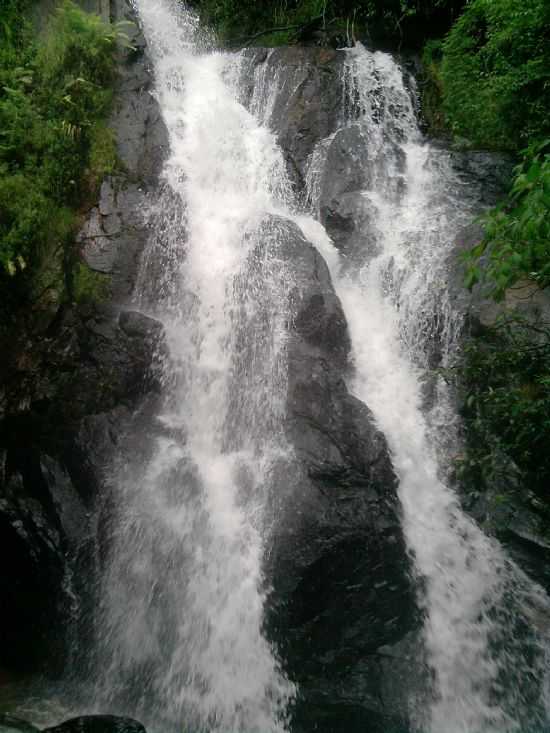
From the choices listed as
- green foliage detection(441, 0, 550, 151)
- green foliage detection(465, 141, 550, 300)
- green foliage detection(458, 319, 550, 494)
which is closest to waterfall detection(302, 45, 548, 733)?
green foliage detection(458, 319, 550, 494)

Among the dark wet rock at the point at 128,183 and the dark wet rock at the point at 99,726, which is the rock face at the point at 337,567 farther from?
the dark wet rock at the point at 128,183

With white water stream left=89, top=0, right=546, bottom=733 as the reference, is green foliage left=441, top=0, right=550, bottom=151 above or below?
above

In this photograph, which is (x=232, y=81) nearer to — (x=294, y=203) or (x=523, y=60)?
(x=294, y=203)

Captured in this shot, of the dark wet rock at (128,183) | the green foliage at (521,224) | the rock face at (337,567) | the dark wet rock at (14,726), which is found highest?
the green foliage at (521,224)

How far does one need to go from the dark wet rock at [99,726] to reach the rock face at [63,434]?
1310 mm

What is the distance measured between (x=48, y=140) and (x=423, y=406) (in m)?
6.46

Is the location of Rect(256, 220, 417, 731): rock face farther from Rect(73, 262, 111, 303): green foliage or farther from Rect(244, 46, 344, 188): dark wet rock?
Rect(244, 46, 344, 188): dark wet rock

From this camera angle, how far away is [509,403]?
5633mm

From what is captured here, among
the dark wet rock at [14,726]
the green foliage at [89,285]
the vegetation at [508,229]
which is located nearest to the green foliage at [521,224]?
the vegetation at [508,229]

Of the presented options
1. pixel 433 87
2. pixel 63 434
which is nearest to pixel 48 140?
pixel 63 434

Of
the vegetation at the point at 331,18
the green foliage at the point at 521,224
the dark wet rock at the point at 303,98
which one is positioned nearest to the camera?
the green foliage at the point at 521,224

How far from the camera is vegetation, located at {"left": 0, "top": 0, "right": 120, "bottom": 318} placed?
Result: 6617mm

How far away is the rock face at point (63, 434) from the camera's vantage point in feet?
18.8

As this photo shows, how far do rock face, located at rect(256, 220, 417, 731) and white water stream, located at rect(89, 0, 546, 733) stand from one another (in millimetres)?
205
